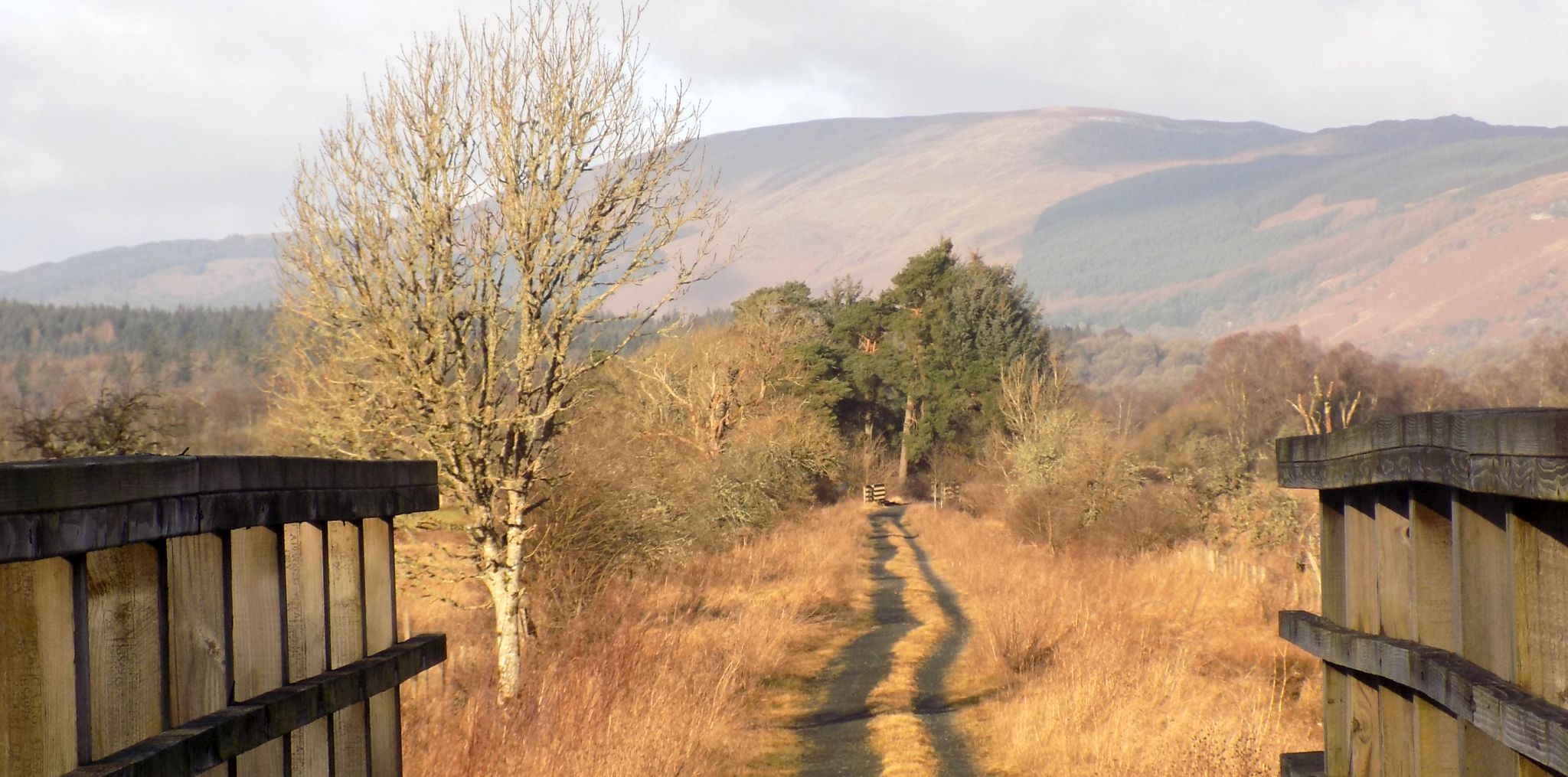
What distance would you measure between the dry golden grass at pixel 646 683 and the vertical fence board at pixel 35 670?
4.96 metres

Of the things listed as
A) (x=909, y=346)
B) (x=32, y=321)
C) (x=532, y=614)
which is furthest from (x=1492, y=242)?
(x=532, y=614)

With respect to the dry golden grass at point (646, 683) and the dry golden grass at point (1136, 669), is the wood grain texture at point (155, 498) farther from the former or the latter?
the dry golden grass at point (1136, 669)

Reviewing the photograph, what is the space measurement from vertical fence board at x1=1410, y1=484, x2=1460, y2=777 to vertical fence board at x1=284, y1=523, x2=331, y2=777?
240 centimetres

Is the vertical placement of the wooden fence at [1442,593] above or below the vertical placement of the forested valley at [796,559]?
above

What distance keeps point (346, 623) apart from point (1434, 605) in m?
2.49

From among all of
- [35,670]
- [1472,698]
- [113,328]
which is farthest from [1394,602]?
A: [113,328]

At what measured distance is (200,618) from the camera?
2.42 meters

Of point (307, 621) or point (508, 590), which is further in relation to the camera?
point (508, 590)

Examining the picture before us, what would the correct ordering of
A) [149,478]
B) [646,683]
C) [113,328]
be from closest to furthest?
[149,478]
[646,683]
[113,328]

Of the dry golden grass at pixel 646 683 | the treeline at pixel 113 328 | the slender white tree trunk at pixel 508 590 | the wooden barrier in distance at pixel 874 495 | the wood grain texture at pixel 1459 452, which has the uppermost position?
the treeline at pixel 113 328

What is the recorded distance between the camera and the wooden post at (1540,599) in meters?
2.02

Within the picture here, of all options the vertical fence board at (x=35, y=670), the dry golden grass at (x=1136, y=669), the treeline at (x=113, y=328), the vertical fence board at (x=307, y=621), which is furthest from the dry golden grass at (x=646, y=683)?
the treeline at (x=113, y=328)

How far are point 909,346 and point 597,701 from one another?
1982 inches

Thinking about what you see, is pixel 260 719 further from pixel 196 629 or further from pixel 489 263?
pixel 489 263
